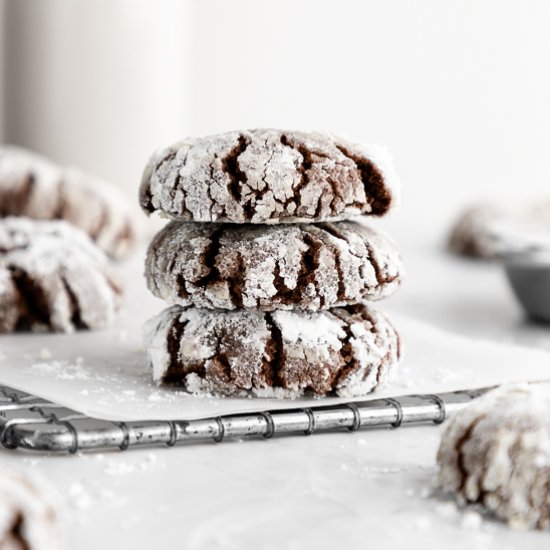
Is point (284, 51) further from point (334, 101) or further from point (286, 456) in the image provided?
point (286, 456)

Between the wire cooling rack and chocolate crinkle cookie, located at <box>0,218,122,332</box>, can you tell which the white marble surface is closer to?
the wire cooling rack

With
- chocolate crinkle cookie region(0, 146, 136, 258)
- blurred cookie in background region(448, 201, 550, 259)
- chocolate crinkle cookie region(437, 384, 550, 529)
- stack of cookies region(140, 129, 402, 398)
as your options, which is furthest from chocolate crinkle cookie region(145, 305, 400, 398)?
blurred cookie in background region(448, 201, 550, 259)

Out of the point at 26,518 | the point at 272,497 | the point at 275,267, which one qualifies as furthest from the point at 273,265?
the point at 26,518

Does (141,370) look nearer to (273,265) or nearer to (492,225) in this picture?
(273,265)

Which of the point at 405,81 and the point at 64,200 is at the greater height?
the point at 405,81

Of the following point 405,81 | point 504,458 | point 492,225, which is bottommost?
point 492,225

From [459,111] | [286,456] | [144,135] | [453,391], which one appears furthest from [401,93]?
Answer: [286,456]
